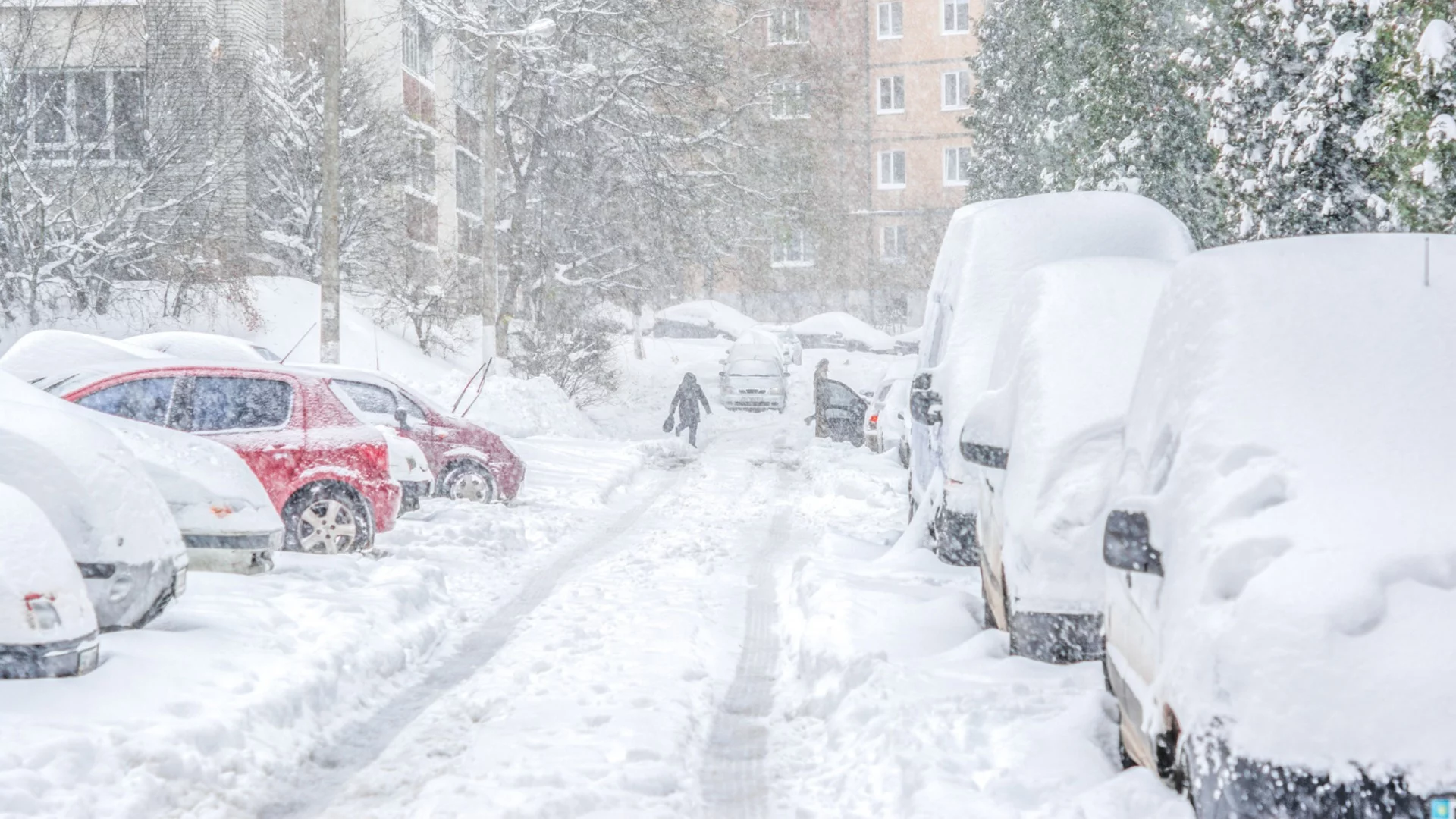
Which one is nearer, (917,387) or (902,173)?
(917,387)

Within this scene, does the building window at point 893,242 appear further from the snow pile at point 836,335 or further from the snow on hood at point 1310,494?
the snow on hood at point 1310,494

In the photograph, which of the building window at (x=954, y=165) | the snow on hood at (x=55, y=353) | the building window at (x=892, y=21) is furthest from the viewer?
Result: the building window at (x=892, y=21)

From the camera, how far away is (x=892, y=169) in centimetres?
6234

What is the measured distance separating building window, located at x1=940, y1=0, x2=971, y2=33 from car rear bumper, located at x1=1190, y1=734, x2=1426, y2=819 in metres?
60.3

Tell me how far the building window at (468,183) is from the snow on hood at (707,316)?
1231 centimetres

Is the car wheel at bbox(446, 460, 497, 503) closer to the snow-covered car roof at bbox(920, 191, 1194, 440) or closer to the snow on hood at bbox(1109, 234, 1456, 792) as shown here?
the snow-covered car roof at bbox(920, 191, 1194, 440)

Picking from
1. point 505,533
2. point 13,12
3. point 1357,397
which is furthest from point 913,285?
point 1357,397

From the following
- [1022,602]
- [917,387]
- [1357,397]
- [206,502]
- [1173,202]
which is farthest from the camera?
[1173,202]

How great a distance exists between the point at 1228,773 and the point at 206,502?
7066 millimetres

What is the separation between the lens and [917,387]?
34.0ft

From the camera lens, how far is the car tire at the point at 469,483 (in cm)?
1538

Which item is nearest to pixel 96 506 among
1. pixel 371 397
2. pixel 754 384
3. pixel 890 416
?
pixel 371 397

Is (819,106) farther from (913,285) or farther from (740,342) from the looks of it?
(913,285)

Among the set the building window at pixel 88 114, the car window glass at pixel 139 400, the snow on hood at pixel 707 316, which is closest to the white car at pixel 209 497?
the car window glass at pixel 139 400
